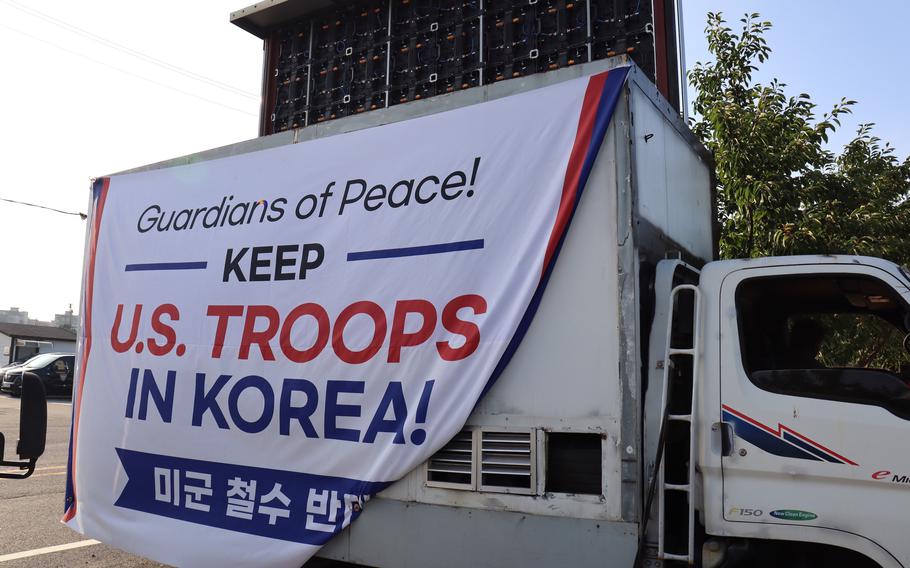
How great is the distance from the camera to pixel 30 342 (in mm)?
45500

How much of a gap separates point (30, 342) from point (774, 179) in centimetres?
5030

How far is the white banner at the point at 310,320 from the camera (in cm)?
366

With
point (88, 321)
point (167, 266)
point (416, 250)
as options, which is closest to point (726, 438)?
point (416, 250)

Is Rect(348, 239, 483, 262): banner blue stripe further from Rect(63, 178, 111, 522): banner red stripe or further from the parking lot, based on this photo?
the parking lot

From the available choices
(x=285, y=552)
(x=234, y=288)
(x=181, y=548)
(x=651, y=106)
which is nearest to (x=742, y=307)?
(x=651, y=106)

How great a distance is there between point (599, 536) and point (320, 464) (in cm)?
166

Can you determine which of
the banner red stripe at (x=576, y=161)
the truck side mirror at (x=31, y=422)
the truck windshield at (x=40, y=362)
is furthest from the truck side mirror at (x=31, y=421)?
the truck windshield at (x=40, y=362)

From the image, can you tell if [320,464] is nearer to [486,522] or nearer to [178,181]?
[486,522]

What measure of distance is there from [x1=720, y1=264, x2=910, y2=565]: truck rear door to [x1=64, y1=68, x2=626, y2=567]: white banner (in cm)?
110

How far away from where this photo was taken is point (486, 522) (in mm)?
3453

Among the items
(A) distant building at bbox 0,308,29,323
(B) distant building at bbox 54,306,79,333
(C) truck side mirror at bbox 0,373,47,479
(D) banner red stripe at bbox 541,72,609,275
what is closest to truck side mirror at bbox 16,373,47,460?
(C) truck side mirror at bbox 0,373,47,479

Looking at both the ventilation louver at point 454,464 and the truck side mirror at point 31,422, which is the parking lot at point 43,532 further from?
the ventilation louver at point 454,464

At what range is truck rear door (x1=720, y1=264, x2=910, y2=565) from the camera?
2.94 m

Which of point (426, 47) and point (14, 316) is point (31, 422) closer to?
point (426, 47)
